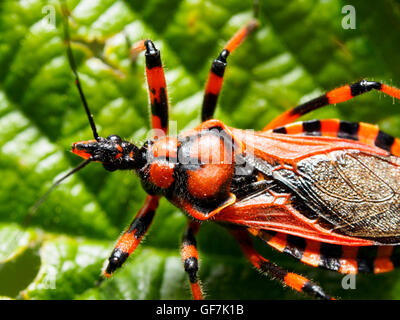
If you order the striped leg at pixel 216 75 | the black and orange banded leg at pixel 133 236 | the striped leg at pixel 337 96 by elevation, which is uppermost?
the striped leg at pixel 216 75

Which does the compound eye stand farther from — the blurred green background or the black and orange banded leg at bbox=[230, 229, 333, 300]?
the black and orange banded leg at bbox=[230, 229, 333, 300]

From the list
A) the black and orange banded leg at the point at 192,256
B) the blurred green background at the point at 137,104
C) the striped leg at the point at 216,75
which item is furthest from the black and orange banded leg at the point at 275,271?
the striped leg at the point at 216,75

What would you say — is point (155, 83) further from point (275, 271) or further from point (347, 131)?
point (275, 271)

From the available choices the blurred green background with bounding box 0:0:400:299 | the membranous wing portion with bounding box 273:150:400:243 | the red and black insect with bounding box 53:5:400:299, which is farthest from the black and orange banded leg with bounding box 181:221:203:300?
the membranous wing portion with bounding box 273:150:400:243

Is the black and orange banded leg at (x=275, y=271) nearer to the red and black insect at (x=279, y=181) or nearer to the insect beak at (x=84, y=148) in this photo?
the red and black insect at (x=279, y=181)

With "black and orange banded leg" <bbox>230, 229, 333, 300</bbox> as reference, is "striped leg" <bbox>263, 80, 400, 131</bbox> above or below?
above

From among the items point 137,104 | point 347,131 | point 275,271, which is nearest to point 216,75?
point 137,104
